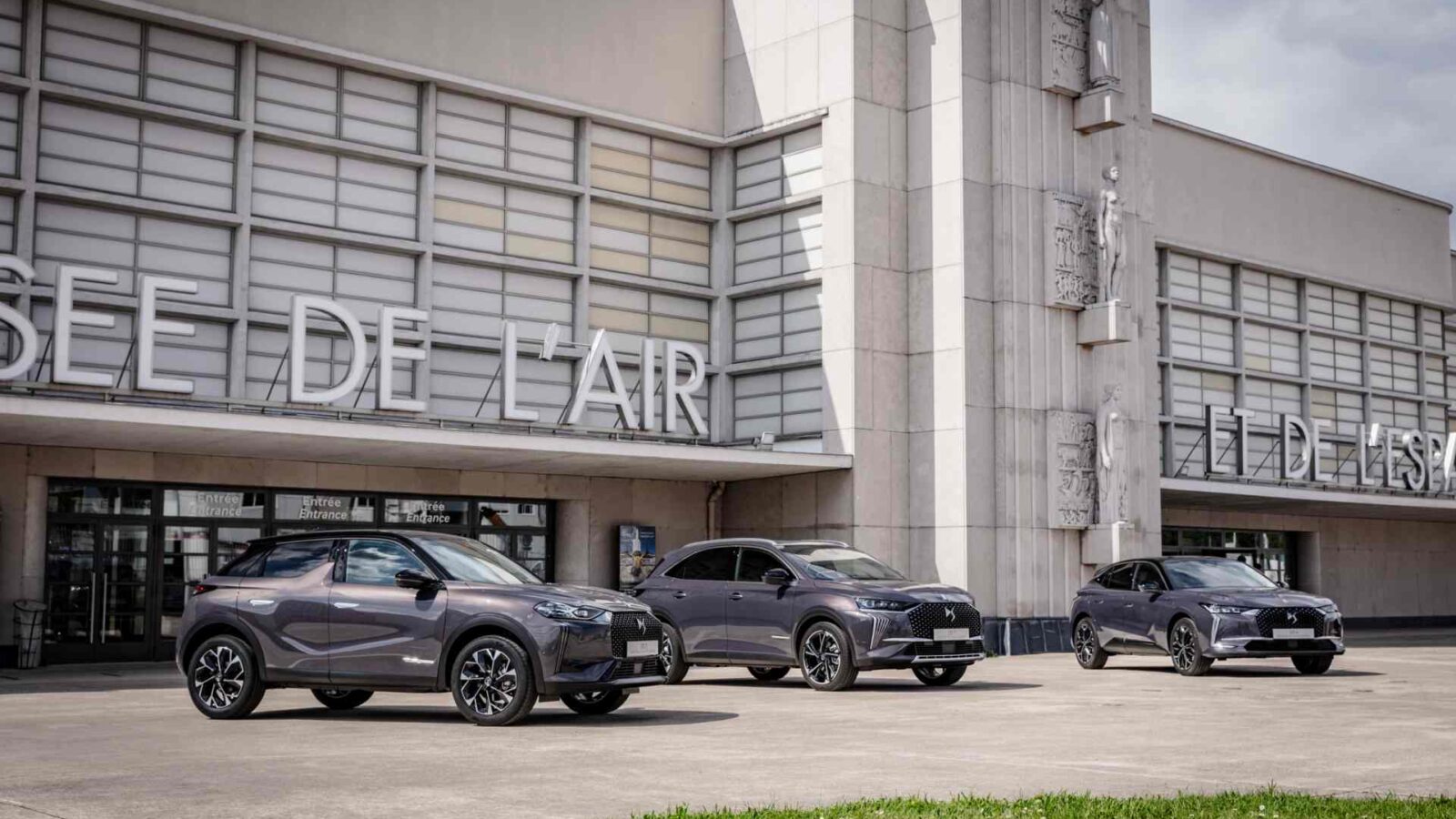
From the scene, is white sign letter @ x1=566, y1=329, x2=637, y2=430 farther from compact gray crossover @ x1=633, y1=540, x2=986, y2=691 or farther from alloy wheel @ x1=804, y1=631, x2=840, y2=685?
alloy wheel @ x1=804, y1=631, x2=840, y2=685

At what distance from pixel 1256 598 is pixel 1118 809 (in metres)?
13.3

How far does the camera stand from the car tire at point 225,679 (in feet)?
44.8

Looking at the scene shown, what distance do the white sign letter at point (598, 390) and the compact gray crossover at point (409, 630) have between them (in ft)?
39.0

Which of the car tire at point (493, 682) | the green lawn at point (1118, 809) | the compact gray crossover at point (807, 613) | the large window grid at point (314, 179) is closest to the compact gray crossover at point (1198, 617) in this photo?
the compact gray crossover at point (807, 613)

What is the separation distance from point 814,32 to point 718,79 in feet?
9.05

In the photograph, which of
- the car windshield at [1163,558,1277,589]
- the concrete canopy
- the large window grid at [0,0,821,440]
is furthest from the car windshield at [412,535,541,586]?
the large window grid at [0,0,821,440]

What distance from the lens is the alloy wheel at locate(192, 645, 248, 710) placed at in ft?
45.0

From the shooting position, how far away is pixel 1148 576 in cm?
2139

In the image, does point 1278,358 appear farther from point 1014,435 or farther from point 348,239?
point 348,239

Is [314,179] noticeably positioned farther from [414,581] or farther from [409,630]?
[409,630]

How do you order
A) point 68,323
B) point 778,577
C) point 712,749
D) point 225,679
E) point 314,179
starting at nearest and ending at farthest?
1. point 712,749
2. point 225,679
3. point 778,577
4. point 68,323
5. point 314,179

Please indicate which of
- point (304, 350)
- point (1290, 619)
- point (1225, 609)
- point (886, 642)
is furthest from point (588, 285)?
point (1290, 619)

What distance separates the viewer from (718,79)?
3250cm

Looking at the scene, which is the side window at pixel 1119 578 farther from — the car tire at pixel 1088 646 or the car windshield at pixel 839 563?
the car windshield at pixel 839 563
